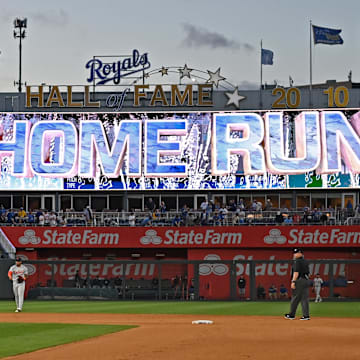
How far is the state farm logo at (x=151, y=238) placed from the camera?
5525 centimetres

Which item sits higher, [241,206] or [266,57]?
[266,57]

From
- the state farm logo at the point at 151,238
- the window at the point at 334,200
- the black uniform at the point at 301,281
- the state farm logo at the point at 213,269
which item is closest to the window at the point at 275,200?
the window at the point at 334,200

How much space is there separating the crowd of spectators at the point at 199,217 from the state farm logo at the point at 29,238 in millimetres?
905

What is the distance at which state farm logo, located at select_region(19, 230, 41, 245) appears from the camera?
2190 inches

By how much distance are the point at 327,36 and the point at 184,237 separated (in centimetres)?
1876

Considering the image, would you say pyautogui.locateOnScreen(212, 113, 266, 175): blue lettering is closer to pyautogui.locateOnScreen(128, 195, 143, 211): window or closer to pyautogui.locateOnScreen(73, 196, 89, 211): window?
pyautogui.locateOnScreen(128, 195, 143, 211): window

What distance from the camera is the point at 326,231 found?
54.3m

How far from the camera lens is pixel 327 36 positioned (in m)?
61.9

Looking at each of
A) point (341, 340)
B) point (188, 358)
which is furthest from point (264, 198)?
point (188, 358)

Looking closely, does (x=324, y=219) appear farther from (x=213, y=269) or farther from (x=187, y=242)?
(x=213, y=269)

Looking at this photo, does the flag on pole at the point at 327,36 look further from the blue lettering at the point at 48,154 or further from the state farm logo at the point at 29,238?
the state farm logo at the point at 29,238

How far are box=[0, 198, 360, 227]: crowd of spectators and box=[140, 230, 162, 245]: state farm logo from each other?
0.81m

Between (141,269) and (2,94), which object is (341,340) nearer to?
(141,269)

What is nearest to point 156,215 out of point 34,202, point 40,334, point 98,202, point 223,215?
point 223,215
